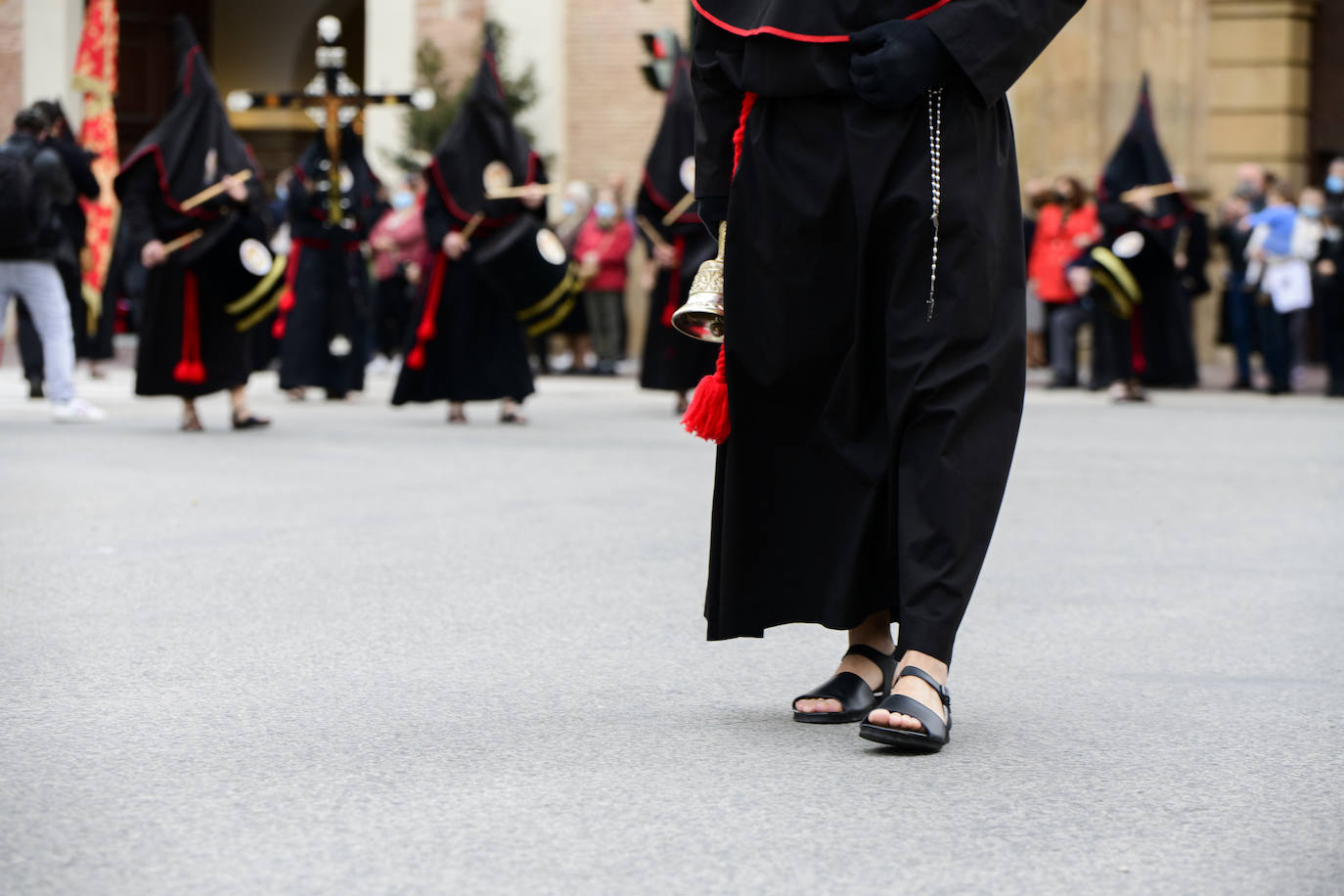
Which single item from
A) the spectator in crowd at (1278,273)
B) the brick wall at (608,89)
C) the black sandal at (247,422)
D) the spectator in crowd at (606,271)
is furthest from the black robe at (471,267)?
the brick wall at (608,89)

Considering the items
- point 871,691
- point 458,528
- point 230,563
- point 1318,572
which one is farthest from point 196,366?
point 871,691

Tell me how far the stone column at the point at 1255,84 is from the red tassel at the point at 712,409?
20.1 meters

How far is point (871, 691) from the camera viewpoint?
15.0 ft

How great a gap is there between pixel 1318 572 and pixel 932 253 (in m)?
3.49

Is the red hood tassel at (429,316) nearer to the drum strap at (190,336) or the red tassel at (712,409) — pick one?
the drum strap at (190,336)

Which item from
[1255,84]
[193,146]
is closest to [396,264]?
[1255,84]

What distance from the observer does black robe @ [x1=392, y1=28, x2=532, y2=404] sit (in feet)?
46.0

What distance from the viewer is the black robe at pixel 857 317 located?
166 inches

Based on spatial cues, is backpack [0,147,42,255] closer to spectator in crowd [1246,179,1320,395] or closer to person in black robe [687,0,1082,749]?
spectator in crowd [1246,179,1320,395]

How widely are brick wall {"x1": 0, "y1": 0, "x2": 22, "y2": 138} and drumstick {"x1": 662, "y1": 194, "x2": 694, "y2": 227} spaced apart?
47.2 feet

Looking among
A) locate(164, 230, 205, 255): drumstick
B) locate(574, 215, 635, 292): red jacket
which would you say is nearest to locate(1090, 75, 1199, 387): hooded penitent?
locate(574, 215, 635, 292): red jacket

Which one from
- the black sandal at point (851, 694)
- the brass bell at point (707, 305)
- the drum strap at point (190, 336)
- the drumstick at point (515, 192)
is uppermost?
the drumstick at point (515, 192)

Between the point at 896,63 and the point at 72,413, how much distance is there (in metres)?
10.5

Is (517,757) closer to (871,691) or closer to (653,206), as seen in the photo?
(871,691)
